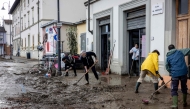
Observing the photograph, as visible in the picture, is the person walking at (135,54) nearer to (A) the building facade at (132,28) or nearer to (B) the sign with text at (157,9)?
(A) the building facade at (132,28)

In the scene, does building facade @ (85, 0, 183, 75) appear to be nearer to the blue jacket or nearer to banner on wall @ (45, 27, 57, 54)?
the blue jacket

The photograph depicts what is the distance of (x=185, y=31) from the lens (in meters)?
9.27

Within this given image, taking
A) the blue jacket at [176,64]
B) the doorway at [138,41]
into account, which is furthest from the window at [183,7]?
the blue jacket at [176,64]

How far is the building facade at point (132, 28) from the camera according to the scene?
9836 mm

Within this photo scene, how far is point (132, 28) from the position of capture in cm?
1309

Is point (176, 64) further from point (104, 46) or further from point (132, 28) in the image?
point (104, 46)

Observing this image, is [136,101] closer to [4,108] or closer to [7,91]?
[4,108]

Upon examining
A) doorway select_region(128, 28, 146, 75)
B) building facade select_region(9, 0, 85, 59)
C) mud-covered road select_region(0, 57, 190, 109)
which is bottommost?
mud-covered road select_region(0, 57, 190, 109)

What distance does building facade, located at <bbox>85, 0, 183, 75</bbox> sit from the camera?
32.3 ft

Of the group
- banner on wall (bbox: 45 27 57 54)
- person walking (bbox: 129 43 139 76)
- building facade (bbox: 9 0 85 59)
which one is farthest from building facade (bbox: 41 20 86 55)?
person walking (bbox: 129 43 139 76)

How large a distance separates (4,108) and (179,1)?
727cm

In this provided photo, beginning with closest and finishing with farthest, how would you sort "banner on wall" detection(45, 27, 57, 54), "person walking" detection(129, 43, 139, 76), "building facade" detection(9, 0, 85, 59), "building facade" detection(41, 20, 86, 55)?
"person walking" detection(129, 43, 139, 76)
"building facade" detection(41, 20, 86, 55)
"banner on wall" detection(45, 27, 57, 54)
"building facade" detection(9, 0, 85, 59)

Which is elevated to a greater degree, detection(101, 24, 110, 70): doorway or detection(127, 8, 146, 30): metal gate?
detection(127, 8, 146, 30): metal gate

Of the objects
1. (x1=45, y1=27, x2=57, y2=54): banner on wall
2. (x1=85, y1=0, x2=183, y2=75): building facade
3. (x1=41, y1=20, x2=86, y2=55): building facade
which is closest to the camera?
(x1=85, y1=0, x2=183, y2=75): building facade
